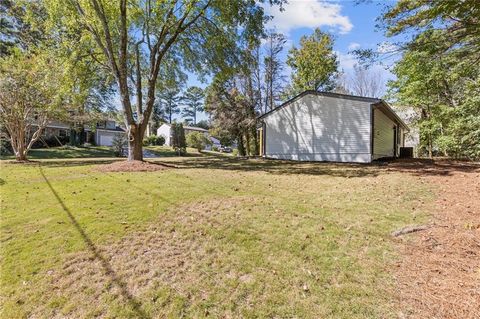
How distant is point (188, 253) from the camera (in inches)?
159

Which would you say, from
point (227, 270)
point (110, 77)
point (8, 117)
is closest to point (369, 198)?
point (227, 270)

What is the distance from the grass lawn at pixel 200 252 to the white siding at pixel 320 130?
8737 mm

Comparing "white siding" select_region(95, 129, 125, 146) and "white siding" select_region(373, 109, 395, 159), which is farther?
"white siding" select_region(95, 129, 125, 146)

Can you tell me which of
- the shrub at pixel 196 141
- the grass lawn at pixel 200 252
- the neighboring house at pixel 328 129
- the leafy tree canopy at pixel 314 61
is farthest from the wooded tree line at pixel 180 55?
the shrub at pixel 196 141

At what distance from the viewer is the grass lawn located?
3.06m

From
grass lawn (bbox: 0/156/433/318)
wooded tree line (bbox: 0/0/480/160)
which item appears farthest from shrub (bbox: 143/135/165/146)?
grass lawn (bbox: 0/156/433/318)

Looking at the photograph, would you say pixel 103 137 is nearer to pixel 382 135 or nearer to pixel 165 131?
pixel 165 131

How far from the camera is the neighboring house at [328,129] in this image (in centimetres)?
1523

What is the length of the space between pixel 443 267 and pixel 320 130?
44.8 ft

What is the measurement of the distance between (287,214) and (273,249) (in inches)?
56.5

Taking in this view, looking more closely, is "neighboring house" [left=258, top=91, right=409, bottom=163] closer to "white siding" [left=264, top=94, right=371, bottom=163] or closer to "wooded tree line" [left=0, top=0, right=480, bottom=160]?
"white siding" [left=264, top=94, right=371, bottom=163]

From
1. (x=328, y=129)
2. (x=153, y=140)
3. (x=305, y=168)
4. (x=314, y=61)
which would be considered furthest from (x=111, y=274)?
(x=153, y=140)

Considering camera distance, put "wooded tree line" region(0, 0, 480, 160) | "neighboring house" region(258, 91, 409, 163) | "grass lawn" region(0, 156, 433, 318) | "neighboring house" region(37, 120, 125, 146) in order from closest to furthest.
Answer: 1. "grass lawn" region(0, 156, 433, 318)
2. "wooded tree line" region(0, 0, 480, 160)
3. "neighboring house" region(258, 91, 409, 163)
4. "neighboring house" region(37, 120, 125, 146)

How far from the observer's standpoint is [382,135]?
17.6m
